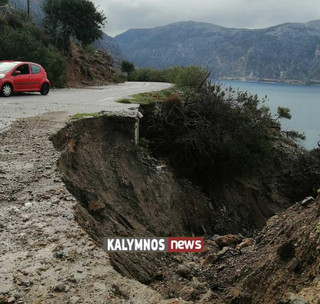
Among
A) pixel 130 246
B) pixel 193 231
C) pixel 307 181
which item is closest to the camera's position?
pixel 130 246

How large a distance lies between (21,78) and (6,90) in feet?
3.27

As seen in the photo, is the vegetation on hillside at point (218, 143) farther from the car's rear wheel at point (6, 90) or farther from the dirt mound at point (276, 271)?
the dirt mound at point (276, 271)

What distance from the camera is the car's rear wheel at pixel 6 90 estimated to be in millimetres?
13961

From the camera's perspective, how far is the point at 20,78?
14781 millimetres

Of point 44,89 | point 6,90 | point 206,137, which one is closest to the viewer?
point 206,137

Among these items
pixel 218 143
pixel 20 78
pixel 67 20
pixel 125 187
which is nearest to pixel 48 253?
pixel 125 187

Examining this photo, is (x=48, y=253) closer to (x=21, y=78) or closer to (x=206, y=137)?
(x=206, y=137)

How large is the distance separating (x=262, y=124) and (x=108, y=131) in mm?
8585

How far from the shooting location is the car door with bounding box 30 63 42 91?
1541 centimetres

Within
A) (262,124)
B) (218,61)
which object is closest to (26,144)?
→ (262,124)

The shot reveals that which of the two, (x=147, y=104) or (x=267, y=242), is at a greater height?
(x=147, y=104)

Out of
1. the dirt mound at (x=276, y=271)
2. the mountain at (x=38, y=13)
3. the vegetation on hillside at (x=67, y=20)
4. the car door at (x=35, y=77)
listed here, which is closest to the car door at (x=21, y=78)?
the car door at (x=35, y=77)

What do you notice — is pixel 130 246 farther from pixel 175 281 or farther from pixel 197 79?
pixel 197 79

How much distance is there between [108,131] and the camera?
10328 mm
